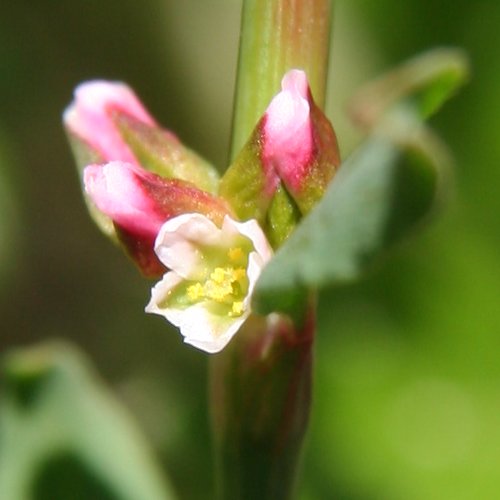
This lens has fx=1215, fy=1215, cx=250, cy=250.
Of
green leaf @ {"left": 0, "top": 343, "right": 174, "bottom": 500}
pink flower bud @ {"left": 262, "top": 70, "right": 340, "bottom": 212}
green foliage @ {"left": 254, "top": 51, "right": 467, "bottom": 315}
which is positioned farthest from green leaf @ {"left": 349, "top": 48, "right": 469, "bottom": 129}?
green leaf @ {"left": 0, "top": 343, "right": 174, "bottom": 500}

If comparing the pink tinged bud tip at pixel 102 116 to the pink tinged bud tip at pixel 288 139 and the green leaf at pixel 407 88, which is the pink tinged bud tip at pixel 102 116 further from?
the green leaf at pixel 407 88

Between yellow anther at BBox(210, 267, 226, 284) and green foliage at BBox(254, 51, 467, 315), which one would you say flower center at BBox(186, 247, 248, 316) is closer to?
yellow anther at BBox(210, 267, 226, 284)

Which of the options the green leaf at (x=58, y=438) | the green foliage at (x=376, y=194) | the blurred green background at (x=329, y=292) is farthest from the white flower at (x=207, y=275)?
the blurred green background at (x=329, y=292)

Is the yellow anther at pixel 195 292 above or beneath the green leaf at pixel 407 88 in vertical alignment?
beneath

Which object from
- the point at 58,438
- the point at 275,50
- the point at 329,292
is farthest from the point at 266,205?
the point at 329,292

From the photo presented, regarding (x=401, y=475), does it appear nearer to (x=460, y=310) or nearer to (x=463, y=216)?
(x=460, y=310)

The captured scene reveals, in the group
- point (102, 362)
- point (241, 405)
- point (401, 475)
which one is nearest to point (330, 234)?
point (241, 405)

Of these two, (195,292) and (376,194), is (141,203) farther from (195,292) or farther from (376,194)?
(376,194)
